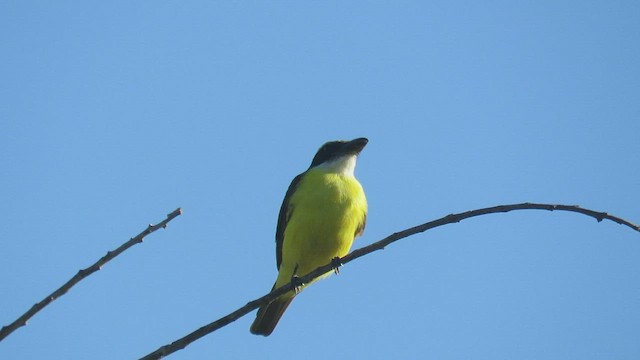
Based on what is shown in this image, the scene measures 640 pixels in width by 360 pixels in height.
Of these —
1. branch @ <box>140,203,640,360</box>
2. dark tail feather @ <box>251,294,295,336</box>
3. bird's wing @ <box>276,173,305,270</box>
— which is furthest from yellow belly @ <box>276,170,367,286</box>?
branch @ <box>140,203,640,360</box>

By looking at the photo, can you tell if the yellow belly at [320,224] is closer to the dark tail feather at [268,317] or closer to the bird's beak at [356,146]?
the dark tail feather at [268,317]

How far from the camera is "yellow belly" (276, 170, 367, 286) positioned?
274 inches

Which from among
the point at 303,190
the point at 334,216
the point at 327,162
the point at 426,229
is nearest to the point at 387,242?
the point at 426,229

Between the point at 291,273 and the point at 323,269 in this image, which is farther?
the point at 291,273

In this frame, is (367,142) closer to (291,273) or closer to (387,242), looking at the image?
(291,273)

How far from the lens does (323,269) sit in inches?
191

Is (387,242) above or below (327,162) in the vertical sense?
below

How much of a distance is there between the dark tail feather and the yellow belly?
9.5 inches

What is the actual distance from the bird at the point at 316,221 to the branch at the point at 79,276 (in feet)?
11.8

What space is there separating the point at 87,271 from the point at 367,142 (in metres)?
5.40

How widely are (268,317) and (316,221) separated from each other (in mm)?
1287

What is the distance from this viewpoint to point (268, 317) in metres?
7.53

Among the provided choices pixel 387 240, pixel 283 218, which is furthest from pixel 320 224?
pixel 387 240

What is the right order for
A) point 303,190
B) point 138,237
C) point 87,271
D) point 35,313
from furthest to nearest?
1. point 303,190
2. point 138,237
3. point 87,271
4. point 35,313
